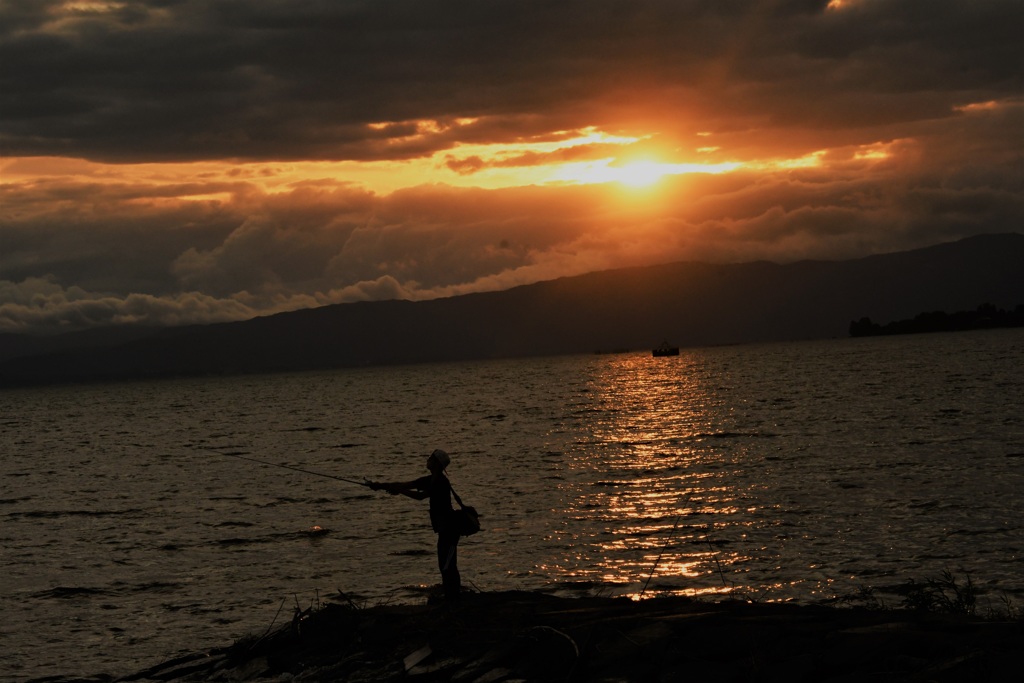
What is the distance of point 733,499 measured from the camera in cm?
3703

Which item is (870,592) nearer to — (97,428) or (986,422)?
(986,422)

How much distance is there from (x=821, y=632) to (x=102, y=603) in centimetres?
1717

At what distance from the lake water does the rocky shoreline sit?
339 centimetres

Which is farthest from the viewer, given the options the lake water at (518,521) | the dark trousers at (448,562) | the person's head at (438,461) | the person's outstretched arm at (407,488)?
the lake water at (518,521)

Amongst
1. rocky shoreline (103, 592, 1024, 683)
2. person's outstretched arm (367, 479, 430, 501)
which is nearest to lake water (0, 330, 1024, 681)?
rocky shoreline (103, 592, 1024, 683)

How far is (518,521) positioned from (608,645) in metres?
18.9

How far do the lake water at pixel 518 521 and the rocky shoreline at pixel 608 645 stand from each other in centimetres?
339

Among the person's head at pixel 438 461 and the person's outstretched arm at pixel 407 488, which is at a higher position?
the person's head at pixel 438 461

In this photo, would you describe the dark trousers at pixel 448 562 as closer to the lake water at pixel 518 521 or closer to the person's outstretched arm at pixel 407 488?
the person's outstretched arm at pixel 407 488

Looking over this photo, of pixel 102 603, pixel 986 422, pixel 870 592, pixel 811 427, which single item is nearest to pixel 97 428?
pixel 811 427

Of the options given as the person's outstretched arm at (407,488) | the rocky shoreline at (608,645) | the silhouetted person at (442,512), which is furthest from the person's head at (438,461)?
the rocky shoreline at (608,645)

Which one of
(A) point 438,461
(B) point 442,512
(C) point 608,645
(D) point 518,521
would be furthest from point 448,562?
(D) point 518,521

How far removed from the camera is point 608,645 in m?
15.6

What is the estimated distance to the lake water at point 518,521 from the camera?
23984 mm
